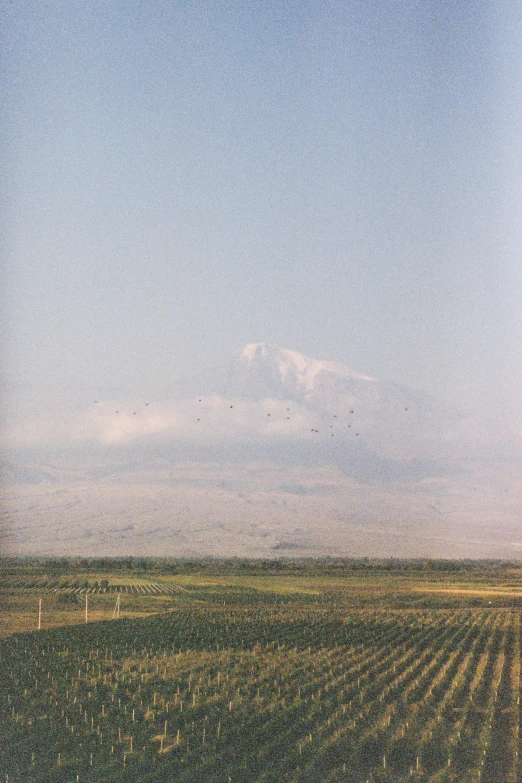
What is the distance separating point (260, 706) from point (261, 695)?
119 centimetres

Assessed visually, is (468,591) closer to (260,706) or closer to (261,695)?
(261,695)

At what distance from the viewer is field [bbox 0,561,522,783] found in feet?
47.1

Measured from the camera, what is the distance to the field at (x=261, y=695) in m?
14.4

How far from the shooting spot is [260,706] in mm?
18547

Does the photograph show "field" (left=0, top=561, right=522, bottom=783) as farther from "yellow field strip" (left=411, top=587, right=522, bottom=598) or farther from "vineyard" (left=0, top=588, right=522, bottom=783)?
"yellow field strip" (left=411, top=587, right=522, bottom=598)

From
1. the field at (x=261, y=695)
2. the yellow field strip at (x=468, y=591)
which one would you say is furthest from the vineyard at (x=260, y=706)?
the yellow field strip at (x=468, y=591)

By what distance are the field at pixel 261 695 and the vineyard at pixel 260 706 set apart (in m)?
0.06

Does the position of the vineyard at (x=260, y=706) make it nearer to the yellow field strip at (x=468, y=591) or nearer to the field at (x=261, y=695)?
the field at (x=261, y=695)

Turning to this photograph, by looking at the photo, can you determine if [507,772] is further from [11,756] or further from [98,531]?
[98,531]

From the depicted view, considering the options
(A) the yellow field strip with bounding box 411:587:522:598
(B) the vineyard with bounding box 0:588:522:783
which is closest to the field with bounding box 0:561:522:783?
(B) the vineyard with bounding box 0:588:522:783

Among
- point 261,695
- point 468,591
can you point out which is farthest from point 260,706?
point 468,591

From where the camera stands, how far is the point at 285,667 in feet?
78.0

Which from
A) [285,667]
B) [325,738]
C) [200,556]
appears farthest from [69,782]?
[200,556]

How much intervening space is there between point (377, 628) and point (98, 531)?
106170mm
